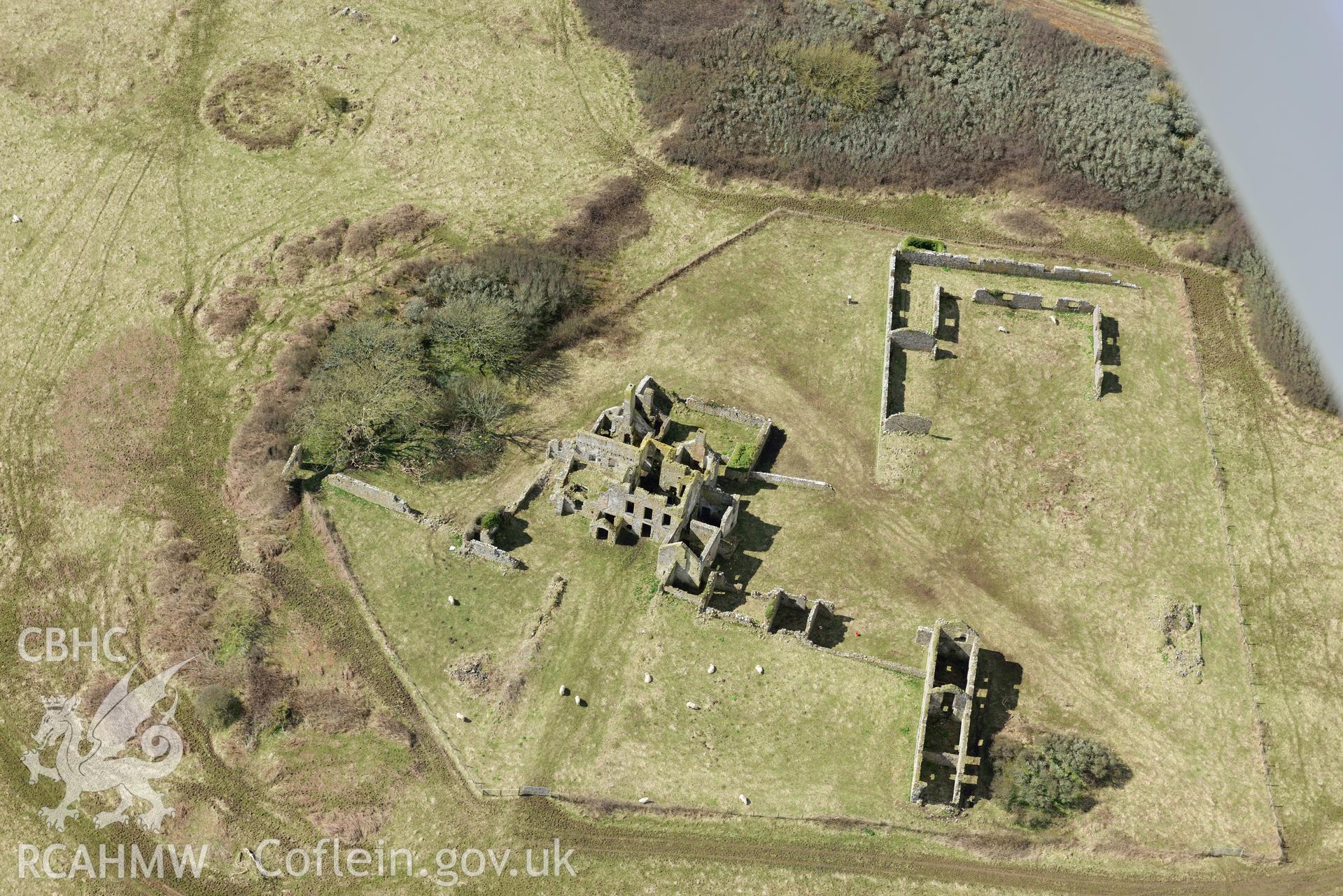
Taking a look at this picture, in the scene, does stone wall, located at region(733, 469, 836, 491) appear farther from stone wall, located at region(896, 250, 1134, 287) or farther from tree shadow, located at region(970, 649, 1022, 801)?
stone wall, located at region(896, 250, 1134, 287)

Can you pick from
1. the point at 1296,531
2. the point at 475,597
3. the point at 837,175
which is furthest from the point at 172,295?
the point at 1296,531

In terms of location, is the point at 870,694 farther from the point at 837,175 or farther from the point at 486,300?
the point at 837,175

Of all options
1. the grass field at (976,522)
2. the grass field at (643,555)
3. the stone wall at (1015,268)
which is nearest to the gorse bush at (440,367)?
the grass field at (643,555)

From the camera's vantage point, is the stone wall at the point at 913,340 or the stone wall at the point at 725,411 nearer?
the stone wall at the point at 725,411

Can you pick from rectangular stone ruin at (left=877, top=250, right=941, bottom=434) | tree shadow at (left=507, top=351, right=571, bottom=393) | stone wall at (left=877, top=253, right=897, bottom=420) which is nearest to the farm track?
rectangular stone ruin at (left=877, top=250, right=941, bottom=434)

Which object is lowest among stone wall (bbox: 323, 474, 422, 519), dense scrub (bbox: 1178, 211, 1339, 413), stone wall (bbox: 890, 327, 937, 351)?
stone wall (bbox: 323, 474, 422, 519)

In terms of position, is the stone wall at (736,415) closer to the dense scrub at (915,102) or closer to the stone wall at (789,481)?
the stone wall at (789,481)
